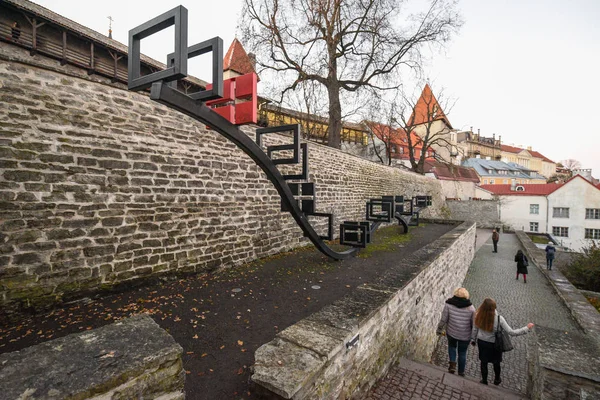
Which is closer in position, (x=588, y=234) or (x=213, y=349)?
(x=213, y=349)

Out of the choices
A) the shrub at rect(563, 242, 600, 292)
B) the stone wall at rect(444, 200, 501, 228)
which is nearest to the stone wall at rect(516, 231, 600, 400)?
the shrub at rect(563, 242, 600, 292)

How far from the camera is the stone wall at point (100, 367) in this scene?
3.83 feet

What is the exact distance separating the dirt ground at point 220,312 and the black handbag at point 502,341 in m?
1.94

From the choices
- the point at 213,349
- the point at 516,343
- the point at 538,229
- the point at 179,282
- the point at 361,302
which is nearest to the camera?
the point at 213,349

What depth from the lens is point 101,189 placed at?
3760mm

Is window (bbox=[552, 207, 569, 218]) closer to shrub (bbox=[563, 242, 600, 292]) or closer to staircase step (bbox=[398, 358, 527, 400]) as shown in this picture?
shrub (bbox=[563, 242, 600, 292])

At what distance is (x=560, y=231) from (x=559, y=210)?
7.25ft

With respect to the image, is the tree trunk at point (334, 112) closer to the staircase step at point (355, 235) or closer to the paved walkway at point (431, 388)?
the staircase step at point (355, 235)

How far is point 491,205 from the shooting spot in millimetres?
29594

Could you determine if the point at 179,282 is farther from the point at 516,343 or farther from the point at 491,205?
the point at 491,205

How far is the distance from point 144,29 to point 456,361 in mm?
6033

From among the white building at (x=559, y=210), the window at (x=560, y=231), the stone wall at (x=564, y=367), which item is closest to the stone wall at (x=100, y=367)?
the stone wall at (x=564, y=367)

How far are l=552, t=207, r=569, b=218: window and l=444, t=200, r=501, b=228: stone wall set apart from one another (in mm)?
5811

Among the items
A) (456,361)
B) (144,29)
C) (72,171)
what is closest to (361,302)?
(456,361)
